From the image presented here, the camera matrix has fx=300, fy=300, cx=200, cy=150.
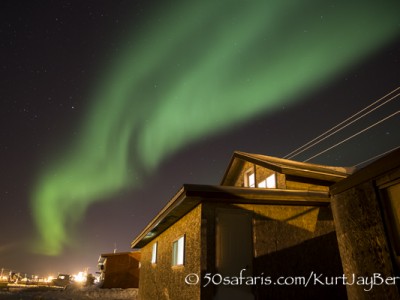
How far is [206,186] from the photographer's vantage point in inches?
308

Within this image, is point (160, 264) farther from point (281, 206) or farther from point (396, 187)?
point (396, 187)

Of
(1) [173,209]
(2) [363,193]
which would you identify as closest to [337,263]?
(2) [363,193]

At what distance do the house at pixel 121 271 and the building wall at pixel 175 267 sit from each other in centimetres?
1693

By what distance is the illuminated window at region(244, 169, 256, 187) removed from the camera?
15387 millimetres

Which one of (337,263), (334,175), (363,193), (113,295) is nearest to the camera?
(363,193)

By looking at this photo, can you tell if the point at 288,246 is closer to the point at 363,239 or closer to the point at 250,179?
the point at 363,239

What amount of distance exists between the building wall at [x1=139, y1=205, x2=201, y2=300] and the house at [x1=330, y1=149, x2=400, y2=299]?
12.5 feet

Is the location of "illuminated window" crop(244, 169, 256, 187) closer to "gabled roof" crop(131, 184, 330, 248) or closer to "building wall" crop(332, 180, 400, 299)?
"gabled roof" crop(131, 184, 330, 248)

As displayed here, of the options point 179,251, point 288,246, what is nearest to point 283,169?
point 288,246

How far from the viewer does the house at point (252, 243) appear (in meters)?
7.88

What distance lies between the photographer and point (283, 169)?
39.5 ft

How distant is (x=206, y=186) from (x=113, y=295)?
18.6m

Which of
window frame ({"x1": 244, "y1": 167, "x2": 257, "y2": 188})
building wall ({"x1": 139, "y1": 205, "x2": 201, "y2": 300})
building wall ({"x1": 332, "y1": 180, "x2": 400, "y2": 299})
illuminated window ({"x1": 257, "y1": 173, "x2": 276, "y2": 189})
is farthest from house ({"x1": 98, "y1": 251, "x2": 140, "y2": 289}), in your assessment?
building wall ({"x1": 332, "y1": 180, "x2": 400, "y2": 299})

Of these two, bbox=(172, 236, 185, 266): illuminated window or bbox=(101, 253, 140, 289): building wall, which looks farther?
bbox=(101, 253, 140, 289): building wall
